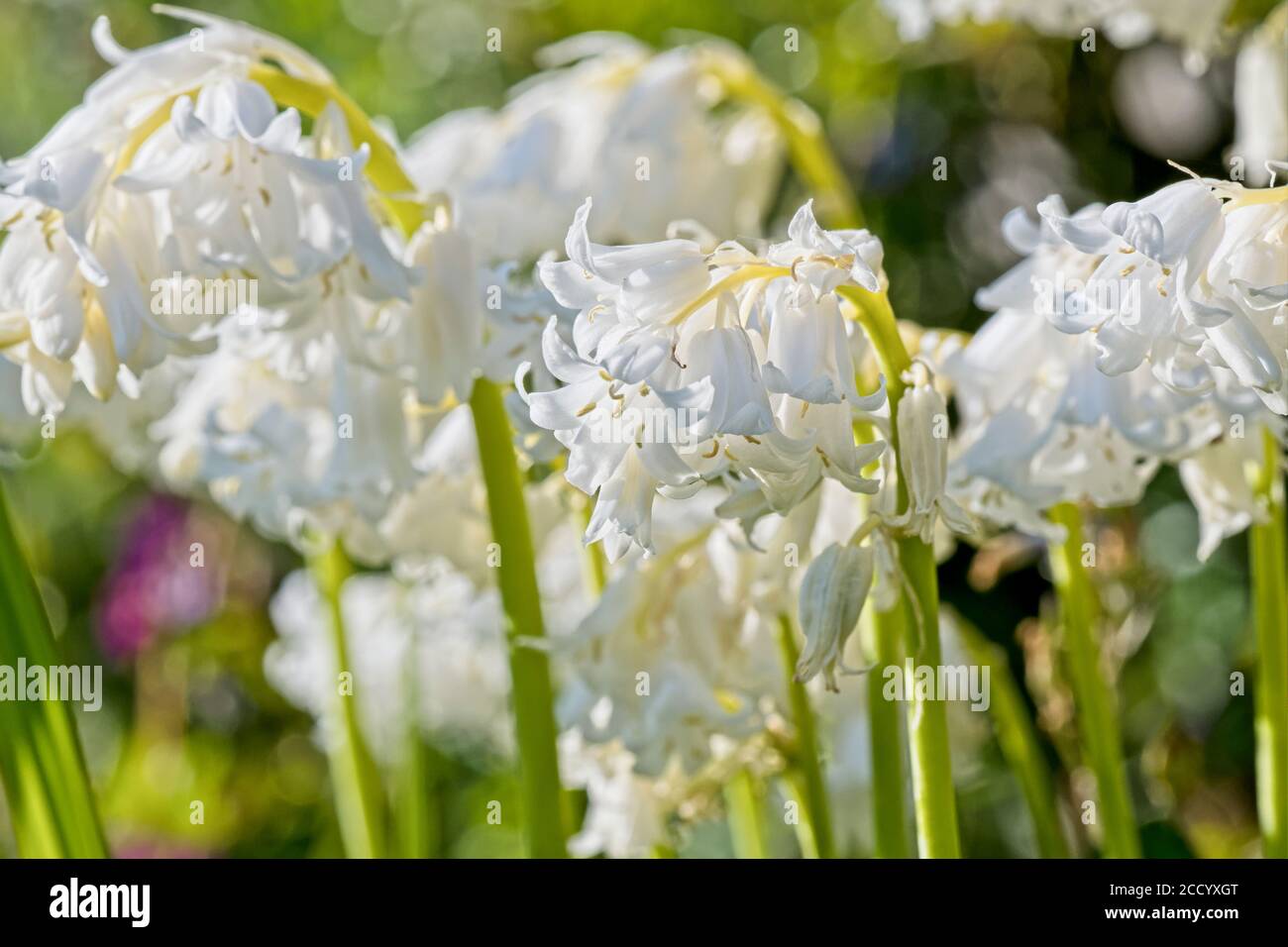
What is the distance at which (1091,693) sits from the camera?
27.2 inches

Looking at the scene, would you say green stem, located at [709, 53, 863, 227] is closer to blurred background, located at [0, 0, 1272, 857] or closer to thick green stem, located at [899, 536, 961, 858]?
thick green stem, located at [899, 536, 961, 858]

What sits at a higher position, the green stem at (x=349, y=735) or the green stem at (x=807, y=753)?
the green stem at (x=349, y=735)

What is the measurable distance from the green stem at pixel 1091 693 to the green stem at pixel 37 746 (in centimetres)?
44

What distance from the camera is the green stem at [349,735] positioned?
2.74 feet

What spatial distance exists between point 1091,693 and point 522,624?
28 centimetres

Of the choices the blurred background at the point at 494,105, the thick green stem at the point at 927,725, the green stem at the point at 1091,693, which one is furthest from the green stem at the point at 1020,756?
the blurred background at the point at 494,105

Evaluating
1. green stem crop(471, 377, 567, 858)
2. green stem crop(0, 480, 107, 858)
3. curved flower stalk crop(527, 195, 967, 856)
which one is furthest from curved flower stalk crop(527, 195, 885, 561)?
green stem crop(0, 480, 107, 858)

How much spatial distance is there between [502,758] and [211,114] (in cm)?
105

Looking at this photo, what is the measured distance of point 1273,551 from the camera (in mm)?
665

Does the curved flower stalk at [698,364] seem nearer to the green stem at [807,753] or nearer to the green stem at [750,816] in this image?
the green stem at [807,753]

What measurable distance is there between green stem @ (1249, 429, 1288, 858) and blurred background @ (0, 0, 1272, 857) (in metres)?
0.80

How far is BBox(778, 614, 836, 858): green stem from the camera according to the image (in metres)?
0.65
